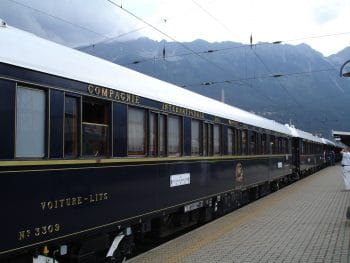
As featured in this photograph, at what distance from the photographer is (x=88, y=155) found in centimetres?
666

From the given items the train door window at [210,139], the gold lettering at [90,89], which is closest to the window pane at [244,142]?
the train door window at [210,139]

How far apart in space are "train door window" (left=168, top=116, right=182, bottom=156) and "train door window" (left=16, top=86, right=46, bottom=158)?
153 inches

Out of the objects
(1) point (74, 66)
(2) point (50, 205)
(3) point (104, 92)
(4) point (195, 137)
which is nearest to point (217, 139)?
(4) point (195, 137)

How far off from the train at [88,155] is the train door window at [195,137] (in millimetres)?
22

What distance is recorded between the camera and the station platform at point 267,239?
814 centimetres

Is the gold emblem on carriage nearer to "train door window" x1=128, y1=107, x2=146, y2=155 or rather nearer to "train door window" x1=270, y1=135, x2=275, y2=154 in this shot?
"train door window" x1=270, y1=135, x2=275, y2=154

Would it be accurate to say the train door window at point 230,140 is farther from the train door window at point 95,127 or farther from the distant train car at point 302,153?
the distant train car at point 302,153

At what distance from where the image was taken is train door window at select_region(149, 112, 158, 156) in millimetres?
8555

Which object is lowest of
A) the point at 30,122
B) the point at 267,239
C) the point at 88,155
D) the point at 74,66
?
the point at 267,239

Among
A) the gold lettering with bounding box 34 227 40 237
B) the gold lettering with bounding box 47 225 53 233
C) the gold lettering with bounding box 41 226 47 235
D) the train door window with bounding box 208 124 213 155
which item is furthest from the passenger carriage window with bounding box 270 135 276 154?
the gold lettering with bounding box 34 227 40 237

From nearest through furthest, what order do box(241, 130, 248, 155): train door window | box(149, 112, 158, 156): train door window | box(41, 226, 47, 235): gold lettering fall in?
box(41, 226, 47, 235): gold lettering, box(149, 112, 158, 156): train door window, box(241, 130, 248, 155): train door window

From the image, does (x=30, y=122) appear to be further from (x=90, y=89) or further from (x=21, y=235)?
(x=90, y=89)

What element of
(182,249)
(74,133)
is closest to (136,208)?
(182,249)

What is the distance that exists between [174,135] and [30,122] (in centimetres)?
436
